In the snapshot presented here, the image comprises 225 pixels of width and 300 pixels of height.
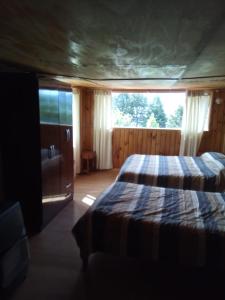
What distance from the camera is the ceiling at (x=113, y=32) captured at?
1091mm

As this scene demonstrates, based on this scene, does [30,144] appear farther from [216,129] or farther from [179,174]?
[216,129]

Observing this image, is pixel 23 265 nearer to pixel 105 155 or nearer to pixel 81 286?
pixel 81 286

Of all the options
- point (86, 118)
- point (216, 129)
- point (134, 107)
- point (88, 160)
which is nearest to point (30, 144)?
point (88, 160)

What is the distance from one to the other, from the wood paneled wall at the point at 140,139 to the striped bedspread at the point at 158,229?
125 inches

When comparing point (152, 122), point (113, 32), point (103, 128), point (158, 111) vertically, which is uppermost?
point (113, 32)

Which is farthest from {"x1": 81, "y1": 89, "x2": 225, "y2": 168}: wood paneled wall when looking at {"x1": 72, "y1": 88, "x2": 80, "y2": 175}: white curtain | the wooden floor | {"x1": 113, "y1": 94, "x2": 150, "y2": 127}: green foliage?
the wooden floor

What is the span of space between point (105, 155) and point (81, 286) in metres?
3.76

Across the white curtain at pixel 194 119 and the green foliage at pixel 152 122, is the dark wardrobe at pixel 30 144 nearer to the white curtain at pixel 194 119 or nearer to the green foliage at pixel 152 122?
the green foliage at pixel 152 122

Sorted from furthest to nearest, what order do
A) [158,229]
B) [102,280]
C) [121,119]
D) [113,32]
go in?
[121,119], [102,280], [158,229], [113,32]

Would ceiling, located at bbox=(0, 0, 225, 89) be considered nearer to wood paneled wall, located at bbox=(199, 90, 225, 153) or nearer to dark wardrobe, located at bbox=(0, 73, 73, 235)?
dark wardrobe, located at bbox=(0, 73, 73, 235)

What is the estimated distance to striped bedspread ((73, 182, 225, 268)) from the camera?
1.83 meters

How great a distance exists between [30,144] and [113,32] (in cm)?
171

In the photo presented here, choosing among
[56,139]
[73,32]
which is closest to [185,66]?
[73,32]

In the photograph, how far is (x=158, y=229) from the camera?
1.92 m
